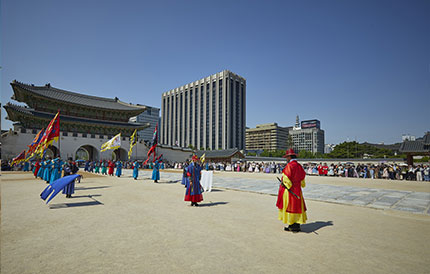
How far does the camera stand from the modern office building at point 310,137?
127062 millimetres

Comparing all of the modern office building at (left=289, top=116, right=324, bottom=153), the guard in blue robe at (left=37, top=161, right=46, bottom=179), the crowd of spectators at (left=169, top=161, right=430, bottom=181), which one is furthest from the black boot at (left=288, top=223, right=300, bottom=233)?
the modern office building at (left=289, top=116, right=324, bottom=153)

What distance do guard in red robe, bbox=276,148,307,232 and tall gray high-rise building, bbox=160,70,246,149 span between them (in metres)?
82.5

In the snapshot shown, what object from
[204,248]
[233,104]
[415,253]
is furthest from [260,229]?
[233,104]

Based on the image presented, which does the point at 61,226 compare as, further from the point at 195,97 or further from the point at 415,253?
the point at 195,97

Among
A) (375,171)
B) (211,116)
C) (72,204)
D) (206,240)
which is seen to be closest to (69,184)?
(72,204)

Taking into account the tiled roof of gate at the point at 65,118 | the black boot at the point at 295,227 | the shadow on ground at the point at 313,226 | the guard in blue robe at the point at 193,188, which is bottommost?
the shadow on ground at the point at 313,226

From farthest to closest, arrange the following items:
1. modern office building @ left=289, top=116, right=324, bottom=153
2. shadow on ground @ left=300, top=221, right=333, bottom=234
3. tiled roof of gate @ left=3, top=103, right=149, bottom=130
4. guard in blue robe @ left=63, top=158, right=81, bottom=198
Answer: modern office building @ left=289, top=116, right=324, bottom=153
tiled roof of gate @ left=3, top=103, right=149, bottom=130
guard in blue robe @ left=63, top=158, right=81, bottom=198
shadow on ground @ left=300, top=221, right=333, bottom=234

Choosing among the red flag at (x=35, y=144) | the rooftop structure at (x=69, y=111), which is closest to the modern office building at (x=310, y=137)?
the rooftop structure at (x=69, y=111)

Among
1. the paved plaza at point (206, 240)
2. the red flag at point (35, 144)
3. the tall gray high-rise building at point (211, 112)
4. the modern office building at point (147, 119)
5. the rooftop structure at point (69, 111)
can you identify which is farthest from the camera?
the modern office building at point (147, 119)

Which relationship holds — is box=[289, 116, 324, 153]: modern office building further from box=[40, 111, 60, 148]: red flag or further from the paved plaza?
the paved plaza

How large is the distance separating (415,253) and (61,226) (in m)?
6.67

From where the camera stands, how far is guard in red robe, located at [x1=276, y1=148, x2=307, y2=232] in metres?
4.80

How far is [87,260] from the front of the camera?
3.30 metres

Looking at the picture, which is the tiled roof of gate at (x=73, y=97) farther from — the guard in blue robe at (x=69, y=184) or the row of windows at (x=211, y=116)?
the row of windows at (x=211, y=116)
